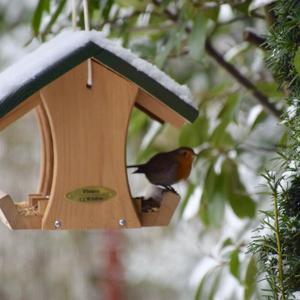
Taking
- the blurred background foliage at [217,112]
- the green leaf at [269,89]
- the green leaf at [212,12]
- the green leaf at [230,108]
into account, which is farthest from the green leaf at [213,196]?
the green leaf at [212,12]

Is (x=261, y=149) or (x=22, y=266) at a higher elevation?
(x=22, y=266)

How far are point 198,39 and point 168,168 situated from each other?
1.40 feet

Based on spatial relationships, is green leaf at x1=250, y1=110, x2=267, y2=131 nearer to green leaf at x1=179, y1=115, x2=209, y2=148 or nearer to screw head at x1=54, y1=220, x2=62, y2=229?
green leaf at x1=179, y1=115, x2=209, y2=148

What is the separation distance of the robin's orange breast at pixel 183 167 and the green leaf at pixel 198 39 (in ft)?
1.04

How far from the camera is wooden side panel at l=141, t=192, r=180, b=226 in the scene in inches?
67.1

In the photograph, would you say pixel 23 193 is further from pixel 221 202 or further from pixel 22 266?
pixel 221 202

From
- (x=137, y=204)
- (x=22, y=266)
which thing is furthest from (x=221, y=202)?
(x=22, y=266)

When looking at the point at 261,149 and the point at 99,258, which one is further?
the point at 99,258

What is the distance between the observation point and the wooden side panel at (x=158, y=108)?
170cm

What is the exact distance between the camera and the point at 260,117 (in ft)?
7.89

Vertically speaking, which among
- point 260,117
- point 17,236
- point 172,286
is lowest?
point 260,117

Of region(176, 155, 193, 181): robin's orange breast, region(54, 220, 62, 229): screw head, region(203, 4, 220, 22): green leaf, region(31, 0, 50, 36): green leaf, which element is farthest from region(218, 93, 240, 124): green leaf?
region(54, 220, 62, 229): screw head

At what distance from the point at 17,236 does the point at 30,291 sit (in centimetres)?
44

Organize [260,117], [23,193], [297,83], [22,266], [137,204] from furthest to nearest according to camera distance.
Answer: [22,266] < [23,193] < [260,117] < [137,204] < [297,83]
